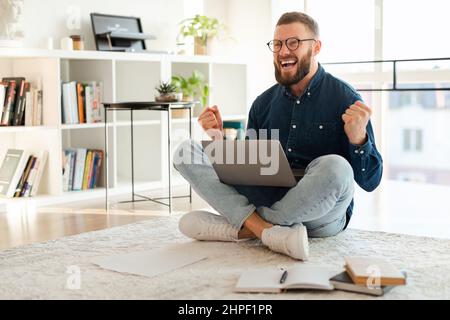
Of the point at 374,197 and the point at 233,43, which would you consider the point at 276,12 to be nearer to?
the point at 233,43

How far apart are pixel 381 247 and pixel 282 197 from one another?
1.39 ft

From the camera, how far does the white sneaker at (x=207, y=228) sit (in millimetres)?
2625

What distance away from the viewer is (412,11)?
4715 mm

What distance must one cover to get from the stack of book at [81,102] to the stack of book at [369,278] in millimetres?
2489

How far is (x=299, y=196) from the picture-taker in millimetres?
2402

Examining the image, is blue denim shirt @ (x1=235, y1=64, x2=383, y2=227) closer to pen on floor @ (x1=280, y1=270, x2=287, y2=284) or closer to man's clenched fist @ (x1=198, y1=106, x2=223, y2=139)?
man's clenched fist @ (x1=198, y1=106, x2=223, y2=139)

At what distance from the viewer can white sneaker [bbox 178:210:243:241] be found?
2625 millimetres

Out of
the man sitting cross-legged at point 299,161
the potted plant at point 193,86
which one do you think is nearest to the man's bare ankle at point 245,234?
the man sitting cross-legged at point 299,161

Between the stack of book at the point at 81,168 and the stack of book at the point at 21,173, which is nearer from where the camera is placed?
the stack of book at the point at 21,173

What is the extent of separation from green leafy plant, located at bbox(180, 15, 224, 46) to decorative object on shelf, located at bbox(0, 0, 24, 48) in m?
1.37

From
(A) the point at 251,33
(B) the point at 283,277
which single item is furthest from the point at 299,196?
(A) the point at 251,33

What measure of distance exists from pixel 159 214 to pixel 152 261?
1.16 m

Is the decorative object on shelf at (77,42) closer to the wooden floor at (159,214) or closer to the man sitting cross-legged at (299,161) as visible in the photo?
the wooden floor at (159,214)

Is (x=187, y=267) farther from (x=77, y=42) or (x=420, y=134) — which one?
(x=420, y=134)
